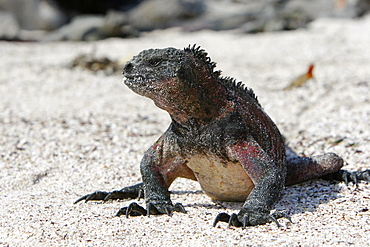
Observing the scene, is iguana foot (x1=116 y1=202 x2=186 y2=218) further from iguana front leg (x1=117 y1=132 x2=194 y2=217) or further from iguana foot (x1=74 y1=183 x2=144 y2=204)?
iguana foot (x1=74 y1=183 x2=144 y2=204)

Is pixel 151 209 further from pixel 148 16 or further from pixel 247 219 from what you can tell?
pixel 148 16

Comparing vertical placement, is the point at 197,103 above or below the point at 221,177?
above

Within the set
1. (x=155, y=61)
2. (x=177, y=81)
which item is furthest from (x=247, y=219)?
(x=155, y=61)

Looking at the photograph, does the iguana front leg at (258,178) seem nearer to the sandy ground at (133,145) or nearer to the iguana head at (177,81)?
the sandy ground at (133,145)

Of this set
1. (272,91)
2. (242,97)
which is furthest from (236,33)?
(242,97)

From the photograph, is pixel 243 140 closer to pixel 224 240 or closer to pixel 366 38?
pixel 224 240

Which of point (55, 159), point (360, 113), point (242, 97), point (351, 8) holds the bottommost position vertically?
point (55, 159)
